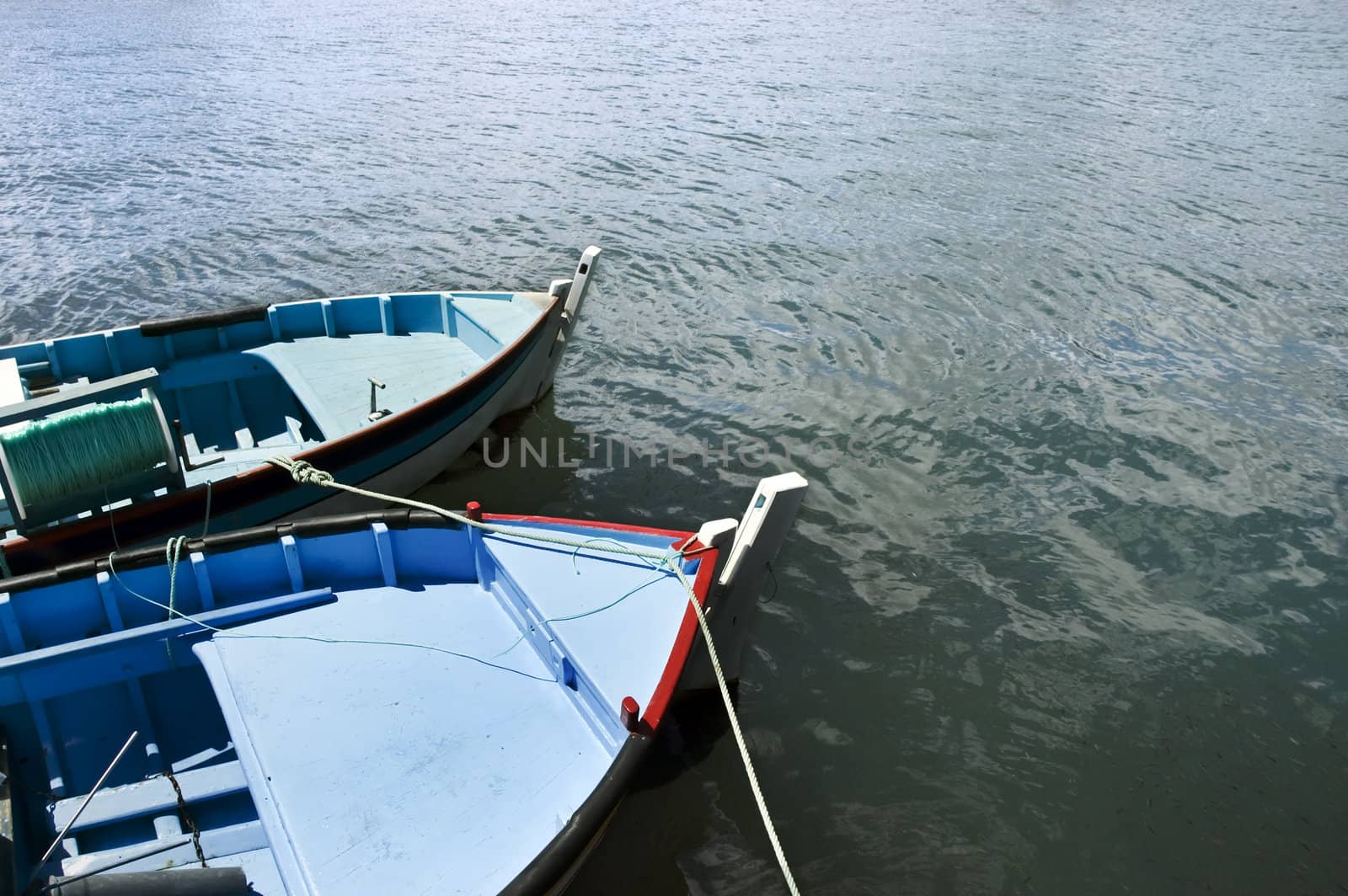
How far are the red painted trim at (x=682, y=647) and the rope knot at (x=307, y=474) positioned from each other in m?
4.05

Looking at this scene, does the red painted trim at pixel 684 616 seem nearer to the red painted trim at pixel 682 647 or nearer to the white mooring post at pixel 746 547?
the red painted trim at pixel 682 647

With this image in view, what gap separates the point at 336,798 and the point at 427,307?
8.43 metres

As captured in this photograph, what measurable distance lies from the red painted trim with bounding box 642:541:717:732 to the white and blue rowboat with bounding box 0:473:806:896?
0.8 inches

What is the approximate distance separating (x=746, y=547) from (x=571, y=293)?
23.6 ft

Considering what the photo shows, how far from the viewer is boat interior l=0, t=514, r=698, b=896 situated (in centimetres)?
615

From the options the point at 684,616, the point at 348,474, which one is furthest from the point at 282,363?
the point at 684,616

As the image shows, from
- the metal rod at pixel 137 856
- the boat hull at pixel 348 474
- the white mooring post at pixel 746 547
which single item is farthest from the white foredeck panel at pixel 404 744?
the boat hull at pixel 348 474

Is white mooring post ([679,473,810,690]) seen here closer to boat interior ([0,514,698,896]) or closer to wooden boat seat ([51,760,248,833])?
boat interior ([0,514,698,896])

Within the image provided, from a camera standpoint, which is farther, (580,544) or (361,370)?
(361,370)

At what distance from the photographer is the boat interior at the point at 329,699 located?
242 inches

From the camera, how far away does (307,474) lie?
931 cm

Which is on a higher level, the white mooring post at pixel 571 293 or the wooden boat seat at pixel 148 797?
the white mooring post at pixel 571 293

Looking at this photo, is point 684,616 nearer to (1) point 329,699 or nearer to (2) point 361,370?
(1) point 329,699

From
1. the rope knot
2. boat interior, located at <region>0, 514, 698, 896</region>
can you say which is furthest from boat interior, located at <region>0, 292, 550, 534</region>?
boat interior, located at <region>0, 514, 698, 896</region>
